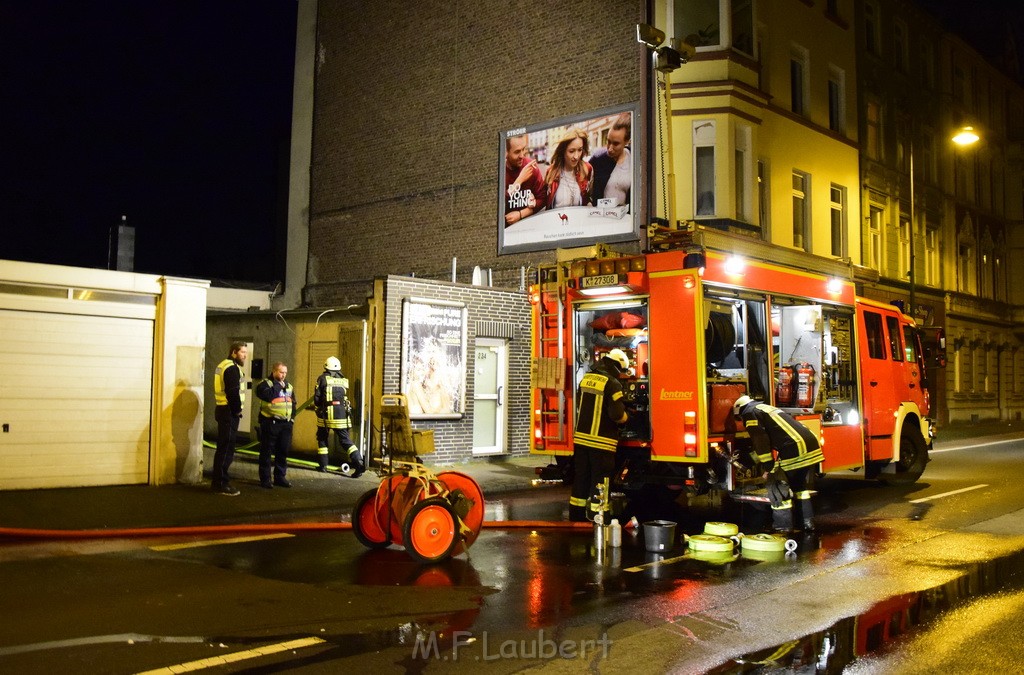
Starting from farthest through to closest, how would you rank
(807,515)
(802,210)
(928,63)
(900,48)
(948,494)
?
(928,63)
(900,48)
(802,210)
(948,494)
(807,515)

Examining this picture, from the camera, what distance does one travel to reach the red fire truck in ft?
30.9

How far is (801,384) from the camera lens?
36.7ft

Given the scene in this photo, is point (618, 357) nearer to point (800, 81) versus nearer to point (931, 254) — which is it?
point (800, 81)

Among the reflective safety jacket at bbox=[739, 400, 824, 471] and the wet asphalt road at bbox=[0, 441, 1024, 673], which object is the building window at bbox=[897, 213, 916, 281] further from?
the reflective safety jacket at bbox=[739, 400, 824, 471]

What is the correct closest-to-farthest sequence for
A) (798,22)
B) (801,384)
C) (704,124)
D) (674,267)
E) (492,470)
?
(674,267)
(801,384)
(492,470)
(704,124)
(798,22)

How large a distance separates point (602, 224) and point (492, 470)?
246 inches

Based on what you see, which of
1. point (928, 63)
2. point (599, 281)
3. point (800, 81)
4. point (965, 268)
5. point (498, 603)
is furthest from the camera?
point (965, 268)

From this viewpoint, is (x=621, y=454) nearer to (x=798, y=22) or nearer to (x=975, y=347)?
(x=798, y=22)

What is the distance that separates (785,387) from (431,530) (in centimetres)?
558

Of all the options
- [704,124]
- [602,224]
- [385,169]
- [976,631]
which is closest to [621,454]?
[976,631]

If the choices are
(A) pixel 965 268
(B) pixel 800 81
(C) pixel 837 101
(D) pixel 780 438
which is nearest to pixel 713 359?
(D) pixel 780 438

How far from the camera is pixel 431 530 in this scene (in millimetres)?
7473

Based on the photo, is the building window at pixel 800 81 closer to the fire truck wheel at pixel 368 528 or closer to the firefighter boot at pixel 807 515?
the firefighter boot at pixel 807 515

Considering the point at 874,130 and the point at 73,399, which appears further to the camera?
the point at 874,130
